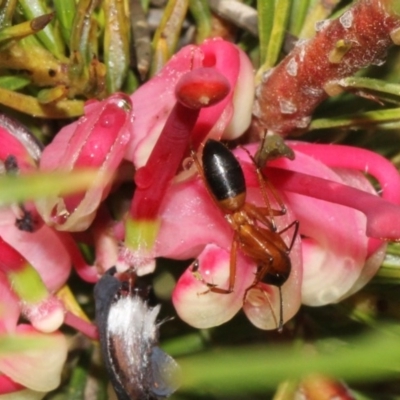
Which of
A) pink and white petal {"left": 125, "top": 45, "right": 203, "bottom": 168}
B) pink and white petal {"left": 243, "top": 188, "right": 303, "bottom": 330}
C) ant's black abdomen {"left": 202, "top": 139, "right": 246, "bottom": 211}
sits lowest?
pink and white petal {"left": 243, "top": 188, "right": 303, "bottom": 330}

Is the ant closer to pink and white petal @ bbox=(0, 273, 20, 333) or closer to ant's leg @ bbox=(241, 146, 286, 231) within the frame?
ant's leg @ bbox=(241, 146, 286, 231)

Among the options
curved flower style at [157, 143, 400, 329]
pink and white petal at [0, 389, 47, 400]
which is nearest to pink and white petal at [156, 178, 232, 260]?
curved flower style at [157, 143, 400, 329]

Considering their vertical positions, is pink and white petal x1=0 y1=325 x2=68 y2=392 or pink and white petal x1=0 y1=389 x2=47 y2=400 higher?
pink and white petal x1=0 y1=325 x2=68 y2=392

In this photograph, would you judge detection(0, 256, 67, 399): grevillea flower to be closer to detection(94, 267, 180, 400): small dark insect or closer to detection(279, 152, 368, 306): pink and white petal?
detection(94, 267, 180, 400): small dark insect


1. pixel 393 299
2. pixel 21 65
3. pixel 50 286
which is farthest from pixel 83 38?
pixel 393 299

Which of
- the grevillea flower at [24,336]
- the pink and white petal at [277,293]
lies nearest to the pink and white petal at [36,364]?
the grevillea flower at [24,336]

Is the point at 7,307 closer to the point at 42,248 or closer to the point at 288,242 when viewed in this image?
the point at 42,248

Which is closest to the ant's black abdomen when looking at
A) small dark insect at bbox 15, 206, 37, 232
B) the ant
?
the ant

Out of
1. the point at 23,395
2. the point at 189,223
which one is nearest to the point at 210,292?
the point at 189,223

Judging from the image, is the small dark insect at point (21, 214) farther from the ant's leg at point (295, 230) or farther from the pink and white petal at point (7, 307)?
the ant's leg at point (295, 230)

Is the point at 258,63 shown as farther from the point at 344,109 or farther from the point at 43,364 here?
the point at 43,364
